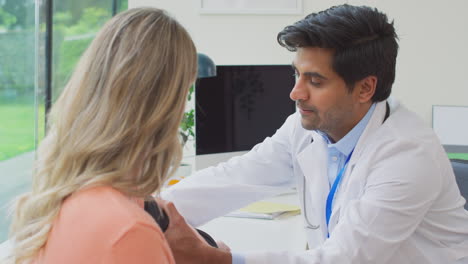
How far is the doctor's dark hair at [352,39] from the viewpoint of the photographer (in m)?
1.47

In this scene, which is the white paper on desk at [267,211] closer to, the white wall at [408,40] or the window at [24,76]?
the window at [24,76]

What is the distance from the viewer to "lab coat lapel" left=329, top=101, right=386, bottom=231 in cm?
147

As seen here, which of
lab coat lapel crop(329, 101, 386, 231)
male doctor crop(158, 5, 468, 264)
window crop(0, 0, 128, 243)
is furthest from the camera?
window crop(0, 0, 128, 243)

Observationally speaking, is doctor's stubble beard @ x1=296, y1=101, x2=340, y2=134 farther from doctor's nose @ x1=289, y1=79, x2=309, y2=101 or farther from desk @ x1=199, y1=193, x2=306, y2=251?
desk @ x1=199, y1=193, x2=306, y2=251

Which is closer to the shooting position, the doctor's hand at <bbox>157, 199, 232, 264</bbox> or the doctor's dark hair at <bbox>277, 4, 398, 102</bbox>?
the doctor's hand at <bbox>157, 199, 232, 264</bbox>

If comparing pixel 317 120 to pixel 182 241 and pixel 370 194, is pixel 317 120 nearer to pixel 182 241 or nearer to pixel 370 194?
pixel 370 194

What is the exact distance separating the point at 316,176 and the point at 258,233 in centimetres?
29

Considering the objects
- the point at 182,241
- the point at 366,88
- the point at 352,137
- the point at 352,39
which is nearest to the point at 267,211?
the point at 352,137

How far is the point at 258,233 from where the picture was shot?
5.81 ft

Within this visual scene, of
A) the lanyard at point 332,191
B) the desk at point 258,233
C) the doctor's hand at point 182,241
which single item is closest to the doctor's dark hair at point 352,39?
the lanyard at point 332,191

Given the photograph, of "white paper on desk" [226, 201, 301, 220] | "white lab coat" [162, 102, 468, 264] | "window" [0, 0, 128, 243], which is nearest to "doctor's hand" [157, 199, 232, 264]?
"white lab coat" [162, 102, 468, 264]

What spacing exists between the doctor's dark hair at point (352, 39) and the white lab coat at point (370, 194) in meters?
0.13

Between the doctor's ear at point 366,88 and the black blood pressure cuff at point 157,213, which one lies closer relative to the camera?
the black blood pressure cuff at point 157,213

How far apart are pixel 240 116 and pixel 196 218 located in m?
0.89
